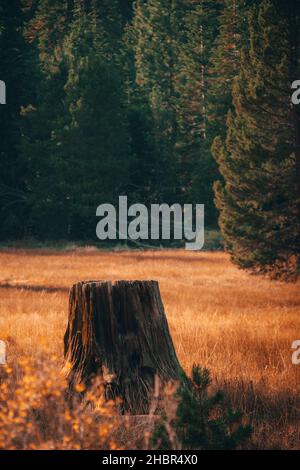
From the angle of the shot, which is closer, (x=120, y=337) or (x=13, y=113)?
(x=120, y=337)

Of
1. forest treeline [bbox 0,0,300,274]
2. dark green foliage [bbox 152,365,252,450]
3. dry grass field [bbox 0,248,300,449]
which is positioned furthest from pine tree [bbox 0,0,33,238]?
dark green foliage [bbox 152,365,252,450]

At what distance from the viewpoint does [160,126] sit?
44125mm

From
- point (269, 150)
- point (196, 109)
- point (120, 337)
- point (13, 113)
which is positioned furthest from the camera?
point (196, 109)

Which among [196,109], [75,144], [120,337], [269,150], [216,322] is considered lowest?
[216,322]

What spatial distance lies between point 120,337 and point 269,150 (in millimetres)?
15248

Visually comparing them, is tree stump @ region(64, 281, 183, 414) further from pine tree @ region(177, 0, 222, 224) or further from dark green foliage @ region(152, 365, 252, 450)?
pine tree @ region(177, 0, 222, 224)

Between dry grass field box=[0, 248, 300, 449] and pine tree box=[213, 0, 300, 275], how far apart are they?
4.02ft

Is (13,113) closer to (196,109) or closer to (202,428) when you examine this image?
(196,109)

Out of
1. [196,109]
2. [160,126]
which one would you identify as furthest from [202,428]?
[196,109]

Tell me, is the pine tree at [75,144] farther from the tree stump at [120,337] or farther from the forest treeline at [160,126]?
the tree stump at [120,337]

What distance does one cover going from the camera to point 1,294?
14812 millimetres

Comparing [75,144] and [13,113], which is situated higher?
[13,113]

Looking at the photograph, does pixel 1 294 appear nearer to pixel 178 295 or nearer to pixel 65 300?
pixel 65 300

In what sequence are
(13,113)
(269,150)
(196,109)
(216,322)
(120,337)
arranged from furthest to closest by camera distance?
(196,109) → (13,113) → (269,150) → (216,322) → (120,337)
